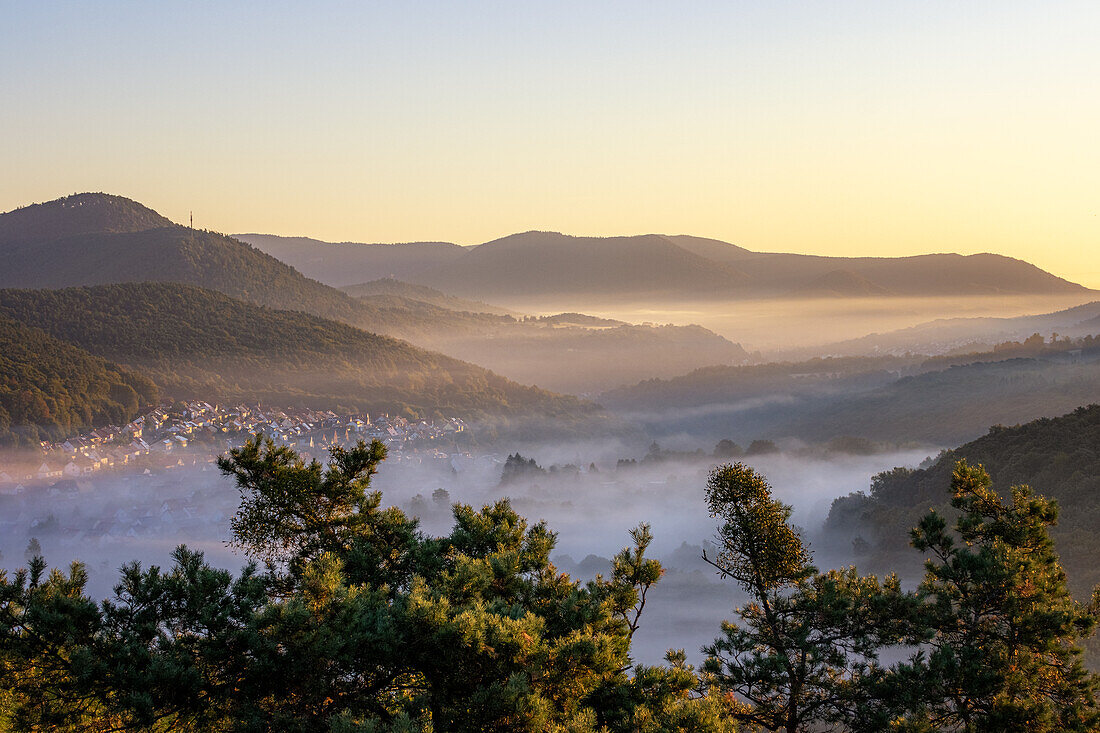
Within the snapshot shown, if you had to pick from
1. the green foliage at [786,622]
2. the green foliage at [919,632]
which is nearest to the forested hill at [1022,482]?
the green foliage at [919,632]

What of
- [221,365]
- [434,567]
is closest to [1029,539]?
[434,567]

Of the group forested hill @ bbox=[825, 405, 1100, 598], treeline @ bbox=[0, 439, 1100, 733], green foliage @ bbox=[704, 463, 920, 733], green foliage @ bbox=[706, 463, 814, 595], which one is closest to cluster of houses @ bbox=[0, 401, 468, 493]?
forested hill @ bbox=[825, 405, 1100, 598]

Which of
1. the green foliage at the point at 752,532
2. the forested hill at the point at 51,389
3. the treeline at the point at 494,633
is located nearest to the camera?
the treeline at the point at 494,633

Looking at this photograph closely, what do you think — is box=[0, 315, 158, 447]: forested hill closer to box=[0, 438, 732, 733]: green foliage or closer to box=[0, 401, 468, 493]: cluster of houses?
box=[0, 401, 468, 493]: cluster of houses

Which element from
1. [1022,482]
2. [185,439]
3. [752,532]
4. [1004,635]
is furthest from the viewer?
[185,439]

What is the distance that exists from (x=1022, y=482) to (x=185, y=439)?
150215 mm

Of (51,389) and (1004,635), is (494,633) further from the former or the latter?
(51,389)

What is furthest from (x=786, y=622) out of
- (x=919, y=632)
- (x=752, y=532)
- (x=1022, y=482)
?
(x=1022, y=482)

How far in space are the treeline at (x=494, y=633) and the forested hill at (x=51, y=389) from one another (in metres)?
160

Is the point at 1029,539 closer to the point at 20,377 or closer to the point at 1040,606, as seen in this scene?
the point at 1040,606

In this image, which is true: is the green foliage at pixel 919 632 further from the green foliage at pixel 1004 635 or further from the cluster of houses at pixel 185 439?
the cluster of houses at pixel 185 439

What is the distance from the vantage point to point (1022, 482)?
70500 mm

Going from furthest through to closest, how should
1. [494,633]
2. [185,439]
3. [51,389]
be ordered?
[185,439]
[51,389]
[494,633]

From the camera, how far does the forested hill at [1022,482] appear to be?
54.3m
